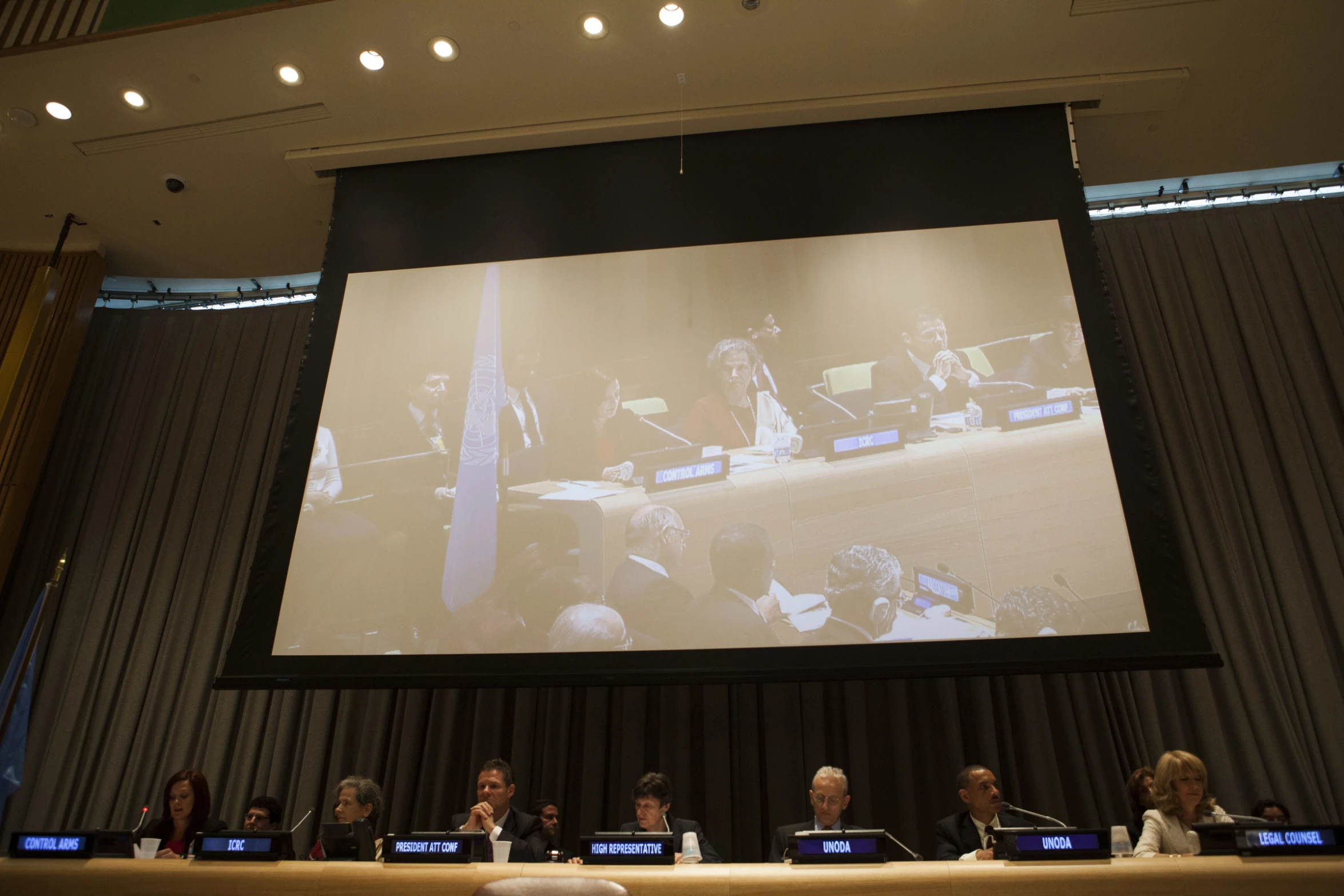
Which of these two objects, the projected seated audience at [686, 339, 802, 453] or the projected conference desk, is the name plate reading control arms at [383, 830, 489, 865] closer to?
the projected conference desk

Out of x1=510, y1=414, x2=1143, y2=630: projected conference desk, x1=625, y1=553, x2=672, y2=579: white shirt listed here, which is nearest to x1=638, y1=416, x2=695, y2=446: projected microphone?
x1=510, y1=414, x2=1143, y2=630: projected conference desk

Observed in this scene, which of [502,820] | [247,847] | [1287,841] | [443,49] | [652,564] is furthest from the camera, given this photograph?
[443,49]

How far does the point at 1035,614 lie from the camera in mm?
3584

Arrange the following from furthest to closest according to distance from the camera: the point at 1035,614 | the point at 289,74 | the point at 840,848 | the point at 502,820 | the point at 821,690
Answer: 1. the point at 821,690
2. the point at 289,74
3. the point at 502,820
4. the point at 1035,614
5. the point at 840,848

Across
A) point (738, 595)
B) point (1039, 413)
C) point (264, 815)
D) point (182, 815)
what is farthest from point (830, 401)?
point (182, 815)

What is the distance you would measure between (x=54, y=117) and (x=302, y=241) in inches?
59.1

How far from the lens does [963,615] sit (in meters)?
3.62

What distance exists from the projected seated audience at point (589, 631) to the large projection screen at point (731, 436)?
0.01 meters

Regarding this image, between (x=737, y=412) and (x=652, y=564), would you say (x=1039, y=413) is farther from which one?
(x=652, y=564)

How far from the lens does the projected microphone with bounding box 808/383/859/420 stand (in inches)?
161

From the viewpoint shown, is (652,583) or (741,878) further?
(652,583)

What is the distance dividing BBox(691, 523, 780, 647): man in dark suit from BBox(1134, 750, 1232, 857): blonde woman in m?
1.47

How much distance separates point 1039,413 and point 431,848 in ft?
10.1

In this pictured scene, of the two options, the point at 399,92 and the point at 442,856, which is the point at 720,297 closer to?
the point at 399,92
